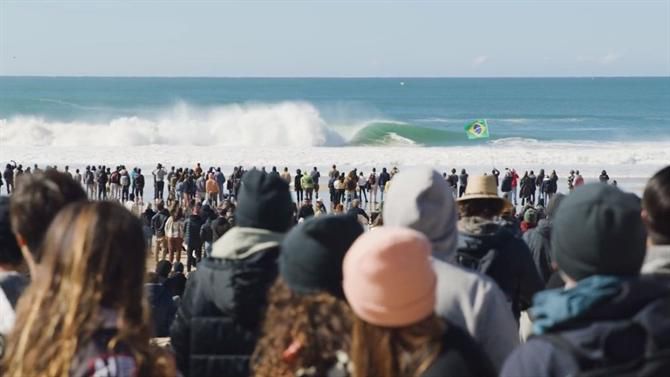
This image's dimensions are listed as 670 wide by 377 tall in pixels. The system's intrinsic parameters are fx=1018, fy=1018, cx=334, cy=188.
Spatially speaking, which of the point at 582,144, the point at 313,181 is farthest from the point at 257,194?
the point at 582,144

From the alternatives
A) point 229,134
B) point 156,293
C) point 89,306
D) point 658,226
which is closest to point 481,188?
point 658,226

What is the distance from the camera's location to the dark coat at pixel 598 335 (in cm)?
273

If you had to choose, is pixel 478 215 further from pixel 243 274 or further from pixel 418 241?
pixel 418 241

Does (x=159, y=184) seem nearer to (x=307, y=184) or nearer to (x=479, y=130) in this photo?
(x=307, y=184)

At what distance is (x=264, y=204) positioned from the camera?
3889 millimetres

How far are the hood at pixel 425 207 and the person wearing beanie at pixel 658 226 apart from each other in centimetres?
76

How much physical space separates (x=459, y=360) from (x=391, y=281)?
0.96ft

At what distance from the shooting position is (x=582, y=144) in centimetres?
7362

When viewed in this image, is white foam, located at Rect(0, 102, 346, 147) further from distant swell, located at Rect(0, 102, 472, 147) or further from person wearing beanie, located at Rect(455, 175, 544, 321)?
person wearing beanie, located at Rect(455, 175, 544, 321)

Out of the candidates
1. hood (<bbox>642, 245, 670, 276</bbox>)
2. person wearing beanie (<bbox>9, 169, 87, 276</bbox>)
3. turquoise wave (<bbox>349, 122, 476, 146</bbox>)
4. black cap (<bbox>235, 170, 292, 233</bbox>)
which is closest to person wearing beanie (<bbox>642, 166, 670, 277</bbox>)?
hood (<bbox>642, 245, 670, 276</bbox>)

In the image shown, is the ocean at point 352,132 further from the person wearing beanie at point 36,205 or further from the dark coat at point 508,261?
the person wearing beanie at point 36,205

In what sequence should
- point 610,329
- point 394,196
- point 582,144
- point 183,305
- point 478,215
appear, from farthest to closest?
point 582,144 < point 478,215 < point 183,305 < point 394,196 < point 610,329

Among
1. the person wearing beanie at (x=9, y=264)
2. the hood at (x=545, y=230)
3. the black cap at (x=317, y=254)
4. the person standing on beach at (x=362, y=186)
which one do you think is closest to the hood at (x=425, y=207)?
the black cap at (x=317, y=254)

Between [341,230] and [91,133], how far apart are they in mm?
82084
